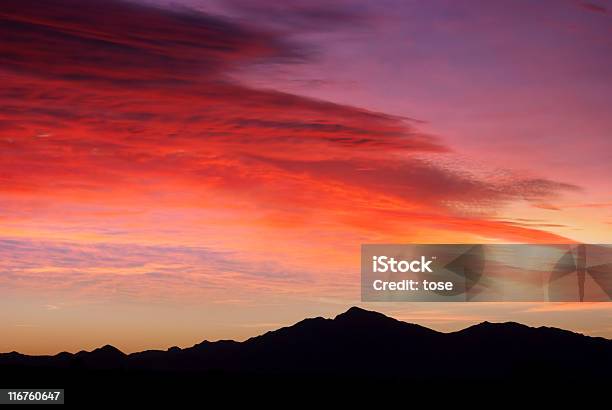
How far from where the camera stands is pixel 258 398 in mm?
190750

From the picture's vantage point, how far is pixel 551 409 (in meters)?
176

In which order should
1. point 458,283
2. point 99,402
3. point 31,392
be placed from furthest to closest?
point 99,402 → point 31,392 → point 458,283

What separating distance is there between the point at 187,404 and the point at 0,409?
90.9 metres

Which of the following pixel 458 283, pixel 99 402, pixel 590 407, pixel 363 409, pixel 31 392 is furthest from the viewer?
pixel 590 407

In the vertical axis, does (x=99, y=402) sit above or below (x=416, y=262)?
below

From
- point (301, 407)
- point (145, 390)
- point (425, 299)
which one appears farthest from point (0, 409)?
point (145, 390)

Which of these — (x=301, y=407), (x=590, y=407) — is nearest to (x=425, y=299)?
(x=301, y=407)

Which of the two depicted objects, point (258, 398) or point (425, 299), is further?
point (258, 398)

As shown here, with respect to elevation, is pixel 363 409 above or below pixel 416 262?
below

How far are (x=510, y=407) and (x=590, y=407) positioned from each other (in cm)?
2200

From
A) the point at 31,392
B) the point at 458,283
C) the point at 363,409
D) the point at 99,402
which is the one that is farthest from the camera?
the point at 363,409

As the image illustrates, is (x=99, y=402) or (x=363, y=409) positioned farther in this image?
(x=363, y=409)

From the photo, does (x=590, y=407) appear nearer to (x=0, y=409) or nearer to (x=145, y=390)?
(x=145, y=390)

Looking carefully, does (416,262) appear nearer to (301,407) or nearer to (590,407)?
(301,407)
